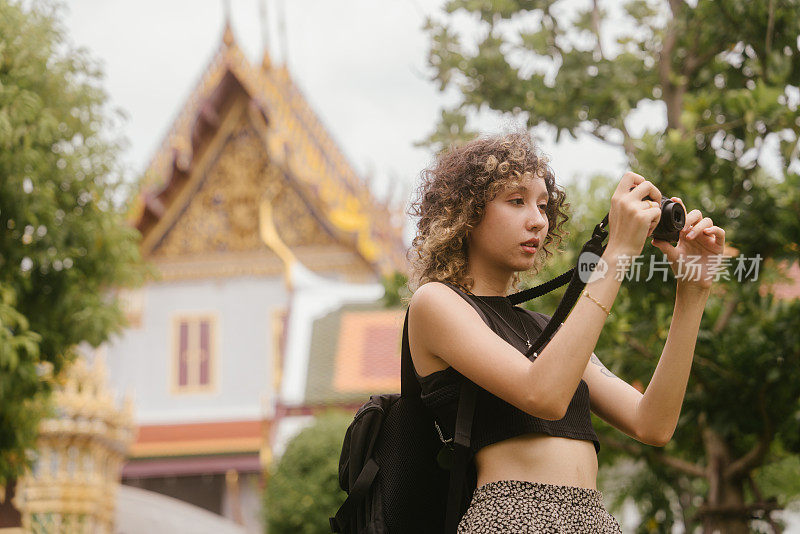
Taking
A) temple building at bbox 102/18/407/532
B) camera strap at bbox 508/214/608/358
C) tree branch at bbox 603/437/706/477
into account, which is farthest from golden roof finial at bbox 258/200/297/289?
camera strap at bbox 508/214/608/358

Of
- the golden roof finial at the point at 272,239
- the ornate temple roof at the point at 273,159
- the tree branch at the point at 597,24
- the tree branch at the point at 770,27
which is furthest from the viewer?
the ornate temple roof at the point at 273,159

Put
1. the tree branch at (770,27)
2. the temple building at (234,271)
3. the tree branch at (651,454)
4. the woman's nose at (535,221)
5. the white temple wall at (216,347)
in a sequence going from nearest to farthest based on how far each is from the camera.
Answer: the woman's nose at (535,221) → the tree branch at (770,27) → the tree branch at (651,454) → the temple building at (234,271) → the white temple wall at (216,347)

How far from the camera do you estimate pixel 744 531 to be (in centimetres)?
554

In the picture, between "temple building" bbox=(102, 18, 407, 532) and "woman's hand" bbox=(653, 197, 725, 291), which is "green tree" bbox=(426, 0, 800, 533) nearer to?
"woman's hand" bbox=(653, 197, 725, 291)

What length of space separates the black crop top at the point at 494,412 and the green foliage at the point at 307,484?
7.59 metres

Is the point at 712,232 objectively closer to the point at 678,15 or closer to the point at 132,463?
the point at 678,15

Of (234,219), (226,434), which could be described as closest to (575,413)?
(226,434)

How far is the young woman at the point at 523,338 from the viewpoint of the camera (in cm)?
174

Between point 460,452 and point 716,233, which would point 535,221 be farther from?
point 460,452

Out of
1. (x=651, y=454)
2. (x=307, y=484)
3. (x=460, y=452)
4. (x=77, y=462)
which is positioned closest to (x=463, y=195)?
(x=460, y=452)

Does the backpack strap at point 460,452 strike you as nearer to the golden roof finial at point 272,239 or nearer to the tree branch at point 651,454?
the tree branch at point 651,454

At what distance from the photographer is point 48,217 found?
5.91m

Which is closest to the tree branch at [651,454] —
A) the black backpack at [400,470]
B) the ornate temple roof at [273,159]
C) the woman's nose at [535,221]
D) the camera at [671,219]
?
the black backpack at [400,470]

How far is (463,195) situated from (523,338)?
1.01 ft
